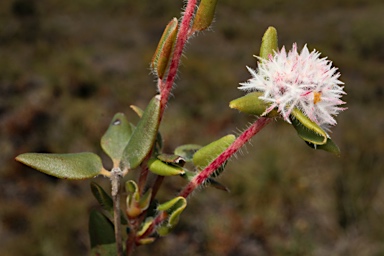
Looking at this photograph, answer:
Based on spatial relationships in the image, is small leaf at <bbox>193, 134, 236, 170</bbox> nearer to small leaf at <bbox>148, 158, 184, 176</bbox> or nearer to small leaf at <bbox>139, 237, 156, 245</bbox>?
small leaf at <bbox>148, 158, 184, 176</bbox>

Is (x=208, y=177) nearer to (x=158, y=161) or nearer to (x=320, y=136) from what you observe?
(x=158, y=161)

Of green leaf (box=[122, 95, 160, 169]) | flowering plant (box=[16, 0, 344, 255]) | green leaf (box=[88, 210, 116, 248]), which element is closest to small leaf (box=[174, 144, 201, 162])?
flowering plant (box=[16, 0, 344, 255])

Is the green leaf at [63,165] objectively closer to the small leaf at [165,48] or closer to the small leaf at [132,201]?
the small leaf at [132,201]

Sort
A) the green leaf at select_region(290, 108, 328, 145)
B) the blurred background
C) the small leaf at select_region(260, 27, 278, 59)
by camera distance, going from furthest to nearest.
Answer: the blurred background → the small leaf at select_region(260, 27, 278, 59) → the green leaf at select_region(290, 108, 328, 145)

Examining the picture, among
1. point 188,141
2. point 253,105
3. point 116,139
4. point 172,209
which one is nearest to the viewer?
point 253,105

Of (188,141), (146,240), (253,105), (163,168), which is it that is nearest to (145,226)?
(146,240)

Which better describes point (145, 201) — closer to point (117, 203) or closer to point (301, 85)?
point (117, 203)

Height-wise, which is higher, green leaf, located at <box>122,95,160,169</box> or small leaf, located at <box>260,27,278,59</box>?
small leaf, located at <box>260,27,278,59</box>
